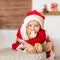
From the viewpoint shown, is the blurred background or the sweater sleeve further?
the blurred background

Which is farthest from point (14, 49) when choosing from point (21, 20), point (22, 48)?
point (21, 20)

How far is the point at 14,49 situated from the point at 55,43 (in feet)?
2.61

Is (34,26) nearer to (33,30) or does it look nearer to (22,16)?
(33,30)

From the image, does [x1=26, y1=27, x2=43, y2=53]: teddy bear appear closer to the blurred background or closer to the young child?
the young child

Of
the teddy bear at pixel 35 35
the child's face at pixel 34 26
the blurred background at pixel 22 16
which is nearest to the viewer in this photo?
the teddy bear at pixel 35 35

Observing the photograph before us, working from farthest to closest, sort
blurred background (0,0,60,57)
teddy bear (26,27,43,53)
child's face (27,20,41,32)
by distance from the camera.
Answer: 1. blurred background (0,0,60,57)
2. child's face (27,20,41,32)
3. teddy bear (26,27,43,53)

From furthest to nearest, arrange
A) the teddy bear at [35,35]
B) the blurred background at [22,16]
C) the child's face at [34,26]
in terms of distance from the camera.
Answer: the blurred background at [22,16] → the child's face at [34,26] → the teddy bear at [35,35]

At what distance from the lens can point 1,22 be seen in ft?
6.82

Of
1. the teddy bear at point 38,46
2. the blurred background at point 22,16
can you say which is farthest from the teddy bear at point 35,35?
the blurred background at point 22,16

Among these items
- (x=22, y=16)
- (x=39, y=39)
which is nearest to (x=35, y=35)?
(x=39, y=39)

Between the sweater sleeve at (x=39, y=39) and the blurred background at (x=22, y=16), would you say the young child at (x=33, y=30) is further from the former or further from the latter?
the blurred background at (x=22, y=16)

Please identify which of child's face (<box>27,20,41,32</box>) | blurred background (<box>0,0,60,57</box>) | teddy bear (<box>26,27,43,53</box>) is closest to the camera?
teddy bear (<box>26,27,43,53</box>)

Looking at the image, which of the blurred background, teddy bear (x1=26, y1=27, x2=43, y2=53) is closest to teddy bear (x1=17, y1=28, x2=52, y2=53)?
teddy bear (x1=26, y1=27, x2=43, y2=53)

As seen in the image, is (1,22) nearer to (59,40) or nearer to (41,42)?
(59,40)
